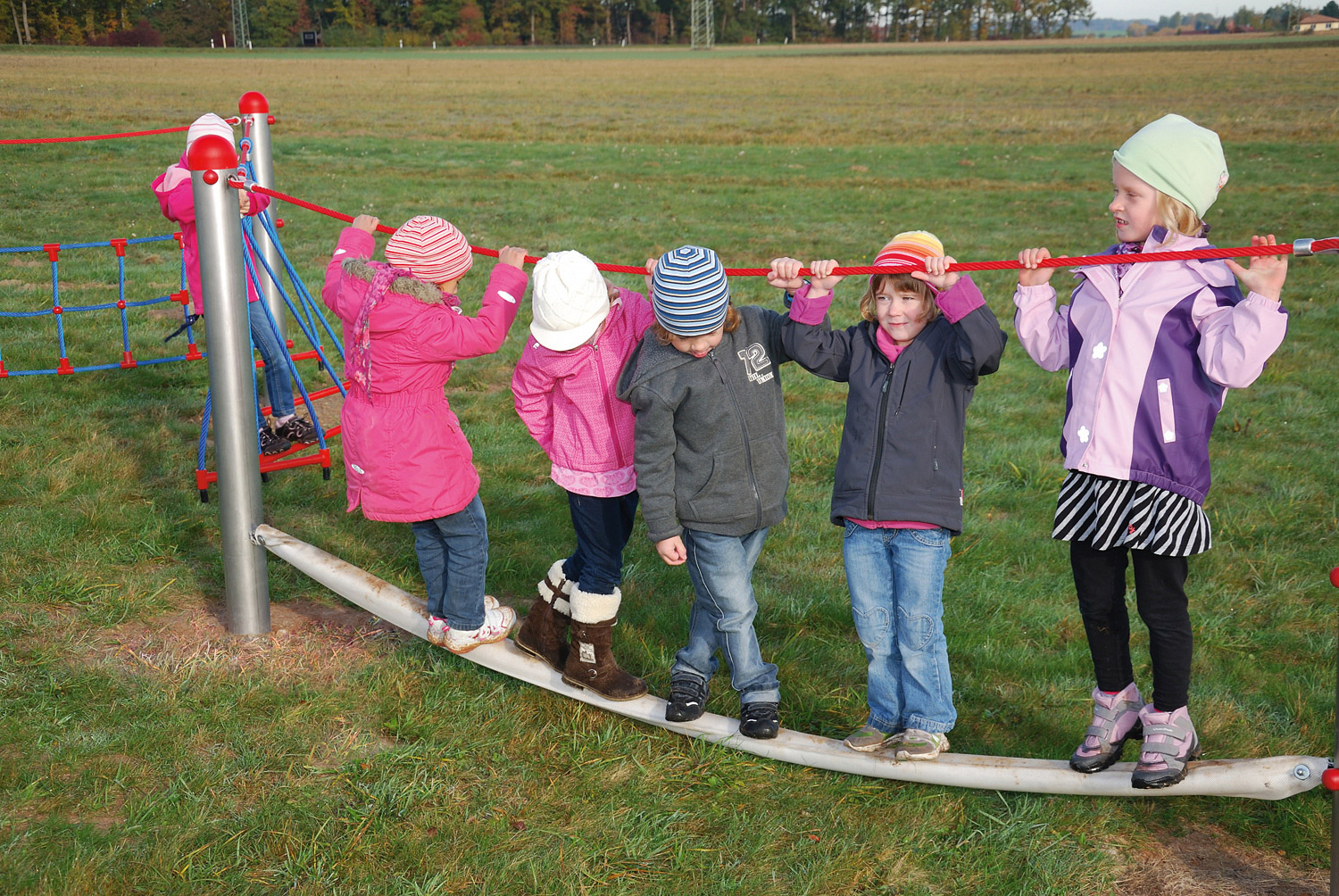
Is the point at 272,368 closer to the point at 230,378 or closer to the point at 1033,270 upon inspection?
the point at 230,378

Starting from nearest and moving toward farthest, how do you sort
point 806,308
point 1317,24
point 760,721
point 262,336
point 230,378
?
1. point 806,308
2. point 760,721
3. point 230,378
4. point 262,336
5. point 1317,24

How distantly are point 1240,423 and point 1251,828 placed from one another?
13.6 ft

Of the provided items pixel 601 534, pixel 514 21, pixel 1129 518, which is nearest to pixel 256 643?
pixel 601 534

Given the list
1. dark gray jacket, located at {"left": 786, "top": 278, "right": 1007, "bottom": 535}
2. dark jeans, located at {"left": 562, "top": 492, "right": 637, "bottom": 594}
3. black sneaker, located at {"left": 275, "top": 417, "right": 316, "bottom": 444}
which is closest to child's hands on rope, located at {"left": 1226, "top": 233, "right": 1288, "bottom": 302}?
dark gray jacket, located at {"left": 786, "top": 278, "right": 1007, "bottom": 535}

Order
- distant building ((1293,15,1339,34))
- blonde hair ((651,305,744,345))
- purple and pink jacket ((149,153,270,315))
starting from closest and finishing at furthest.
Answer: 1. blonde hair ((651,305,744,345))
2. purple and pink jacket ((149,153,270,315))
3. distant building ((1293,15,1339,34))

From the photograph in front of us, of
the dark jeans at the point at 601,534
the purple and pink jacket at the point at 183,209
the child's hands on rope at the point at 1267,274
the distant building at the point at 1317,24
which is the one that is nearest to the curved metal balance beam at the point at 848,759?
the dark jeans at the point at 601,534

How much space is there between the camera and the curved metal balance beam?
2832 millimetres

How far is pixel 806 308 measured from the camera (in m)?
3.12

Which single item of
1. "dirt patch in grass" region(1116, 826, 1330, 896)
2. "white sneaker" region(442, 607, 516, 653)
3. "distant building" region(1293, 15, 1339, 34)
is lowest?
"dirt patch in grass" region(1116, 826, 1330, 896)

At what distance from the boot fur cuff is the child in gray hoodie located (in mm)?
386

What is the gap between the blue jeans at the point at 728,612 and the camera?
3287mm

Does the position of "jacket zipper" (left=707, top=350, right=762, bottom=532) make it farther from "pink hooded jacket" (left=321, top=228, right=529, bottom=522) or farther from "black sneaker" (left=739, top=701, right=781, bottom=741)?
"pink hooded jacket" (left=321, top=228, right=529, bottom=522)

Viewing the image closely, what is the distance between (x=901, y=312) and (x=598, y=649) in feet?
4.80

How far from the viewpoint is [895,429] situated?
3059 millimetres
